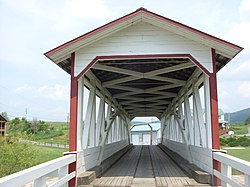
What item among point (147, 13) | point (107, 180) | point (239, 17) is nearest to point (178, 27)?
point (147, 13)

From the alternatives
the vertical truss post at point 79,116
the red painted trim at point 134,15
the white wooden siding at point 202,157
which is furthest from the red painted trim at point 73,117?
the white wooden siding at point 202,157

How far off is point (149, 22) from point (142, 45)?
18.3 inches

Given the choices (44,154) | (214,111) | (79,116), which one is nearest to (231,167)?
(214,111)

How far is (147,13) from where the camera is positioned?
16.9 ft

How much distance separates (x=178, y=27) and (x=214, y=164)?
256cm

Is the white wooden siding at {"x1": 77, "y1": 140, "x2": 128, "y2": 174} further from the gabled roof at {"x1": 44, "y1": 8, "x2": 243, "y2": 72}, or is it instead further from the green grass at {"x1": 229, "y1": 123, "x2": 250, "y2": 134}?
the green grass at {"x1": 229, "y1": 123, "x2": 250, "y2": 134}

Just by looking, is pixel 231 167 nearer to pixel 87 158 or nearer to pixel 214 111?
pixel 214 111

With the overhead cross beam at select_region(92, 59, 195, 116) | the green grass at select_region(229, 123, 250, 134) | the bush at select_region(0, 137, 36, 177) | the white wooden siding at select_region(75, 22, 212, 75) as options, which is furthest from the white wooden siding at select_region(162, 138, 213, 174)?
the green grass at select_region(229, 123, 250, 134)

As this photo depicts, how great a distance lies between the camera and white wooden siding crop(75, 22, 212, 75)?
5.35 metres

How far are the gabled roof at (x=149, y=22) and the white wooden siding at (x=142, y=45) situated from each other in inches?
4.6

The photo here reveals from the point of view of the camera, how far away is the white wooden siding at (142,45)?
535cm

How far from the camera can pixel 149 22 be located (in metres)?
5.37

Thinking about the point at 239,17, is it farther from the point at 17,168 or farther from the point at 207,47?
the point at 17,168

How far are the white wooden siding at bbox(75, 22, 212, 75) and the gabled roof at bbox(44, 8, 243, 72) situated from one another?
117mm
